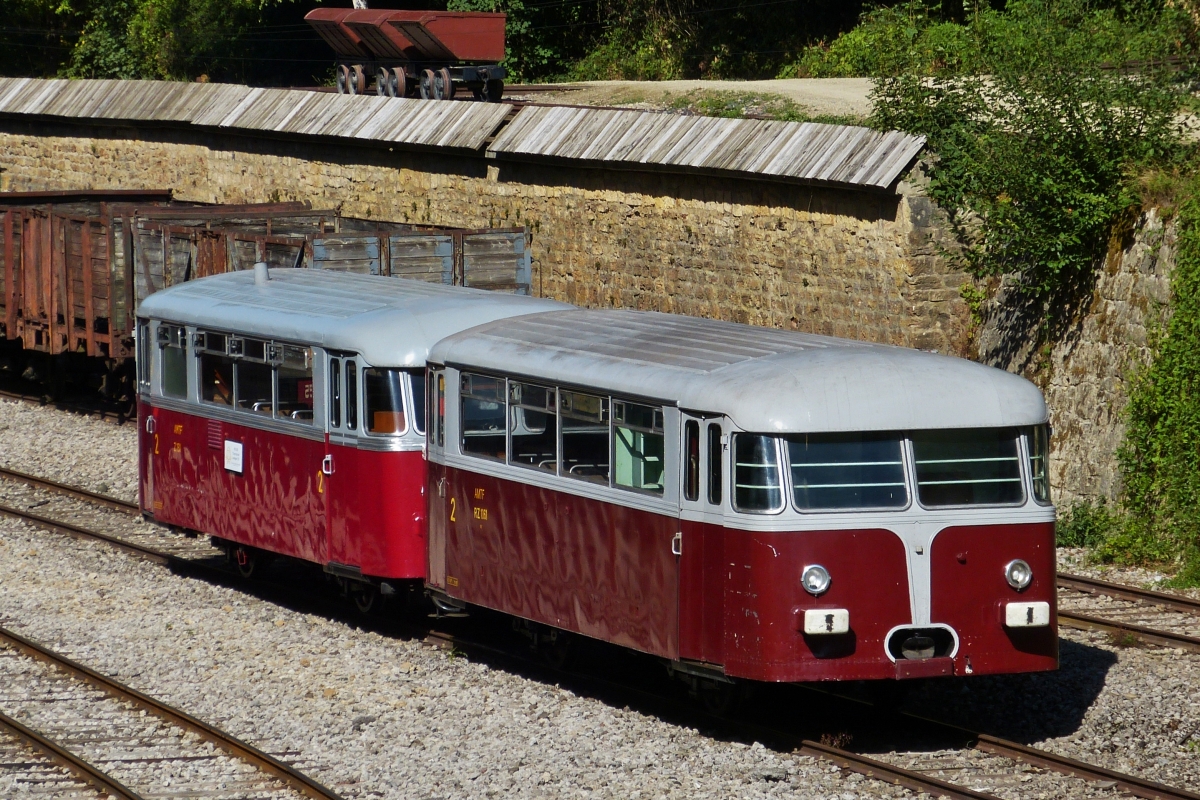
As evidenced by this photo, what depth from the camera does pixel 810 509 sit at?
7.91 meters

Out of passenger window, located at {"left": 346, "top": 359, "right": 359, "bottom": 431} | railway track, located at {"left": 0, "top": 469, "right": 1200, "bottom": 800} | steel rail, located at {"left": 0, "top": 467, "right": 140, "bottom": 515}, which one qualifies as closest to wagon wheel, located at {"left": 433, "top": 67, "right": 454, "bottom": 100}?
steel rail, located at {"left": 0, "top": 467, "right": 140, "bottom": 515}

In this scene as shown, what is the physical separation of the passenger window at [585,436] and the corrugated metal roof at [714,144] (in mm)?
6858

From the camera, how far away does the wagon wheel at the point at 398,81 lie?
106 feet

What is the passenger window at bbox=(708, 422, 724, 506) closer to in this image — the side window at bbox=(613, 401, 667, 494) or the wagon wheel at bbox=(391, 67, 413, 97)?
the side window at bbox=(613, 401, 667, 494)

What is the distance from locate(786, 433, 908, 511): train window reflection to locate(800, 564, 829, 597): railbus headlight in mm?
293

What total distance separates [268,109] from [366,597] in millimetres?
14577

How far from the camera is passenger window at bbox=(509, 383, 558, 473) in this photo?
9125 millimetres

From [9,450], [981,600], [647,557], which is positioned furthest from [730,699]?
[9,450]

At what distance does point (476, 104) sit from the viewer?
21.1m

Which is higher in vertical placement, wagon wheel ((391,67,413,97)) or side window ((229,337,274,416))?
wagon wheel ((391,67,413,97))

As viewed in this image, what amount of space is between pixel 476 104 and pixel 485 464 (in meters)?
12.2

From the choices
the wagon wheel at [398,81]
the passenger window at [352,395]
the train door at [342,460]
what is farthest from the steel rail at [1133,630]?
the wagon wheel at [398,81]

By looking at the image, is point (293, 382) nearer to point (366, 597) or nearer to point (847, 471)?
point (366, 597)

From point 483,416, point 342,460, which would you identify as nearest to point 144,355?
point 342,460
